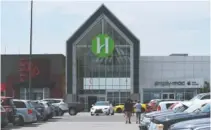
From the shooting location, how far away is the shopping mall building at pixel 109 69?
66750 mm

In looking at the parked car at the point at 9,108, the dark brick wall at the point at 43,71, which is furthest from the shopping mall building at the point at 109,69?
the parked car at the point at 9,108

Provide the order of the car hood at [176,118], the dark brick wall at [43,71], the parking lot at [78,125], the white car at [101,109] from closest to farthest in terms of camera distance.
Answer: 1. the car hood at [176,118]
2. the parking lot at [78,125]
3. the white car at [101,109]
4. the dark brick wall at [43,71]

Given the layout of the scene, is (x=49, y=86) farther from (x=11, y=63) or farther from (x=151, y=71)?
(x=151, y=71)

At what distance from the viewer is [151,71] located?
68.6m

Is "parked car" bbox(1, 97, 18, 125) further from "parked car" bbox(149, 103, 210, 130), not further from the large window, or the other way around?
the large window

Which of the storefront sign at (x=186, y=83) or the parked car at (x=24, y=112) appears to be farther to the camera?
the storefront sign at (x=186, y=83)

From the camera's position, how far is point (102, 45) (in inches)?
2630

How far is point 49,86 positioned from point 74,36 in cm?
763

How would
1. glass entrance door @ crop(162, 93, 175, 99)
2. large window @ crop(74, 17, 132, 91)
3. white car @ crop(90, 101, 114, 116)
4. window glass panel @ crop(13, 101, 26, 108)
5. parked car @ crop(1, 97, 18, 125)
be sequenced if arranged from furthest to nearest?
1. glass entrance door @ crop(162, 93, 175, 99)
2. large window @ crop(74, 17, 132, 91)
3. white car @ crop(90, 101, 114, 116)
4. window glass panel @ crop(13, 101, 26, 108)
5. parked car @ crop(1, 97, 18, 125)

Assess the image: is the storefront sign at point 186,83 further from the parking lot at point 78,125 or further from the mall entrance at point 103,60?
the parking lot at point 78,125

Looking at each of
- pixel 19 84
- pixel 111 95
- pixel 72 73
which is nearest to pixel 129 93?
pixel 111 95

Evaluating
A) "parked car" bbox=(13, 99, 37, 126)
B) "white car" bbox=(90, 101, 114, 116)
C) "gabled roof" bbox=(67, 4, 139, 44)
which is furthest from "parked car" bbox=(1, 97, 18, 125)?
"gabled roof" bbox=(67, 4, 139, 44)

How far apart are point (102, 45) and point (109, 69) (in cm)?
336

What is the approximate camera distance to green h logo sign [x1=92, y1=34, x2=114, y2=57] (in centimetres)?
6646
